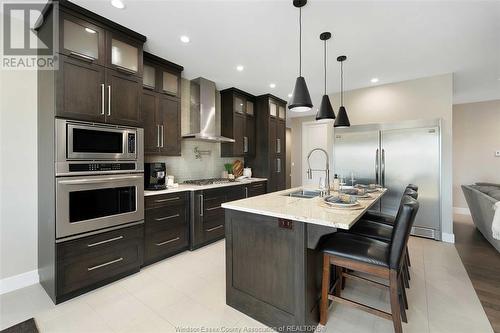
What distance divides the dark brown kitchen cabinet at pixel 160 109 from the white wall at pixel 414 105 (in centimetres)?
319

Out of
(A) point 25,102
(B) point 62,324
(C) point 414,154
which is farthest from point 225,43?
(C) point 414,154

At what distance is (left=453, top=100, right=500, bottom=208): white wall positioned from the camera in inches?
196

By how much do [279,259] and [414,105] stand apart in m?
3.84

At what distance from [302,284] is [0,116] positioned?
3086 mm

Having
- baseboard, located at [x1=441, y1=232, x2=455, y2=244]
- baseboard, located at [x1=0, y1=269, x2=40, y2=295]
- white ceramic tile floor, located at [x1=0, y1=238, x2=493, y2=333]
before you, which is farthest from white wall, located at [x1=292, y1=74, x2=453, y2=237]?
baseboard, located at [x1=0, y1=269, x2=40, y2=295]

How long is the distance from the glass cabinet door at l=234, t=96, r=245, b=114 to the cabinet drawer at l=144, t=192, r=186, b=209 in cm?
212

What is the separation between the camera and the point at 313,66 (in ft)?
A: 11.0

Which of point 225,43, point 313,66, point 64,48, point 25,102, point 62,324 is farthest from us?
point 313,66

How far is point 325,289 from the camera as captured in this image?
65.8 inches

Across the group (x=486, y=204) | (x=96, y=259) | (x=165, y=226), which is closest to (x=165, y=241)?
(x=165, y=226)

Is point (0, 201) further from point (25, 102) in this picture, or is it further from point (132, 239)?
point (132, 239)

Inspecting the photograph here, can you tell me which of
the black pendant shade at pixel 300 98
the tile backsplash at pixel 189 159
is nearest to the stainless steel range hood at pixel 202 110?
the tile backsplash at pixel 189 159

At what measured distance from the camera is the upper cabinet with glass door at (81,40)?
79.2 inches

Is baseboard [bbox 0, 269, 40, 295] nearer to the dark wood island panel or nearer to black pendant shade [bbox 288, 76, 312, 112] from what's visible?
the dark wood island panel
